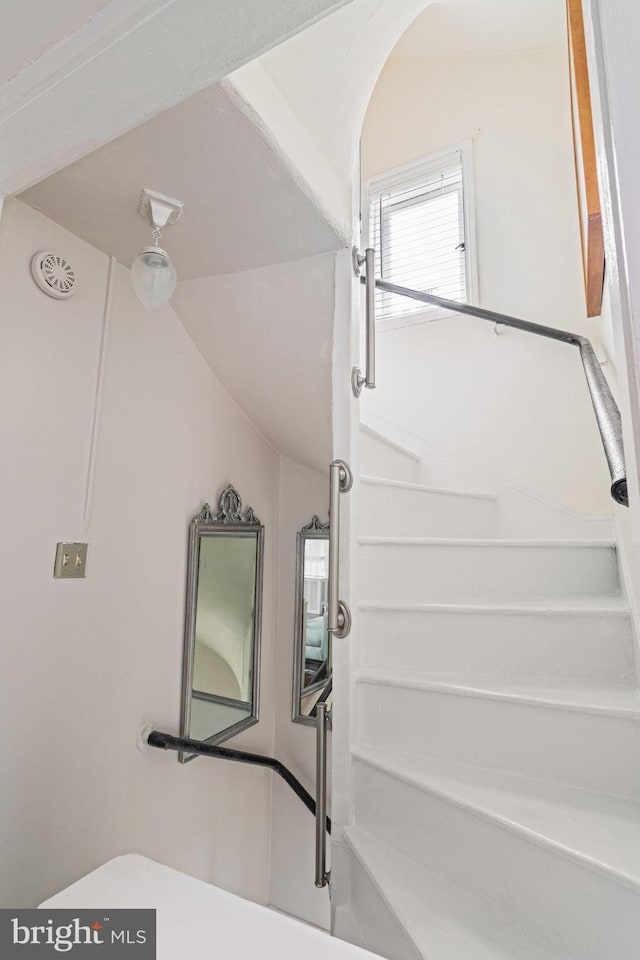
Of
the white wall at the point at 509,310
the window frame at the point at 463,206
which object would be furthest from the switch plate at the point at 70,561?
the window frame at the point at 463,206

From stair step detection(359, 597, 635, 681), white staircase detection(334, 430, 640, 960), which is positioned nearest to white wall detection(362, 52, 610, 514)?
white staircase detection(334, 430, 640, 960)

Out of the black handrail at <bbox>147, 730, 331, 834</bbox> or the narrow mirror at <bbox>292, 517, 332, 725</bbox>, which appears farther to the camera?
the narrow mirror at <bbox>292, 517, 332, 725</bbox>

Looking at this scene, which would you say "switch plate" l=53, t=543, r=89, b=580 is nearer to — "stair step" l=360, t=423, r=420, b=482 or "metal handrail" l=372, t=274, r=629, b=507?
"stair step" l=360, t=423, r=420, b=482

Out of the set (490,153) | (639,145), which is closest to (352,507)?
(639,145)

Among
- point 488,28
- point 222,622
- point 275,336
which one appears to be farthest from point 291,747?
point 488,28

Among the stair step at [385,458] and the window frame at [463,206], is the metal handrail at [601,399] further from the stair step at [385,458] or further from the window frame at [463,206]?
the stair step at [385,458]

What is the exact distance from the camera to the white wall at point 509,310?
2.24 meters

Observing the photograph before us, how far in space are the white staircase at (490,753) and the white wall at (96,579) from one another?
76 centimetres

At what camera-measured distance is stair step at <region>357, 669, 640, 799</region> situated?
1.11 m

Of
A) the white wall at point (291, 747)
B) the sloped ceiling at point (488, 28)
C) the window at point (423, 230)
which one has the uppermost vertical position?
the sloped ceiling at point (488, 28)

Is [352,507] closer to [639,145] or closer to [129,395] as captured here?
[129,395]

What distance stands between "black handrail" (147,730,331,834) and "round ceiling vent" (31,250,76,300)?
148 centimetres

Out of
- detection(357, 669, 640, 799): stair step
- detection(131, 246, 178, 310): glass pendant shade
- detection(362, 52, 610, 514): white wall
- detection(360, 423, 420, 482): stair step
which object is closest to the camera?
detection(357, 669, 640, 799): stair step

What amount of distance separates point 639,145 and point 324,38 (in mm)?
1392
